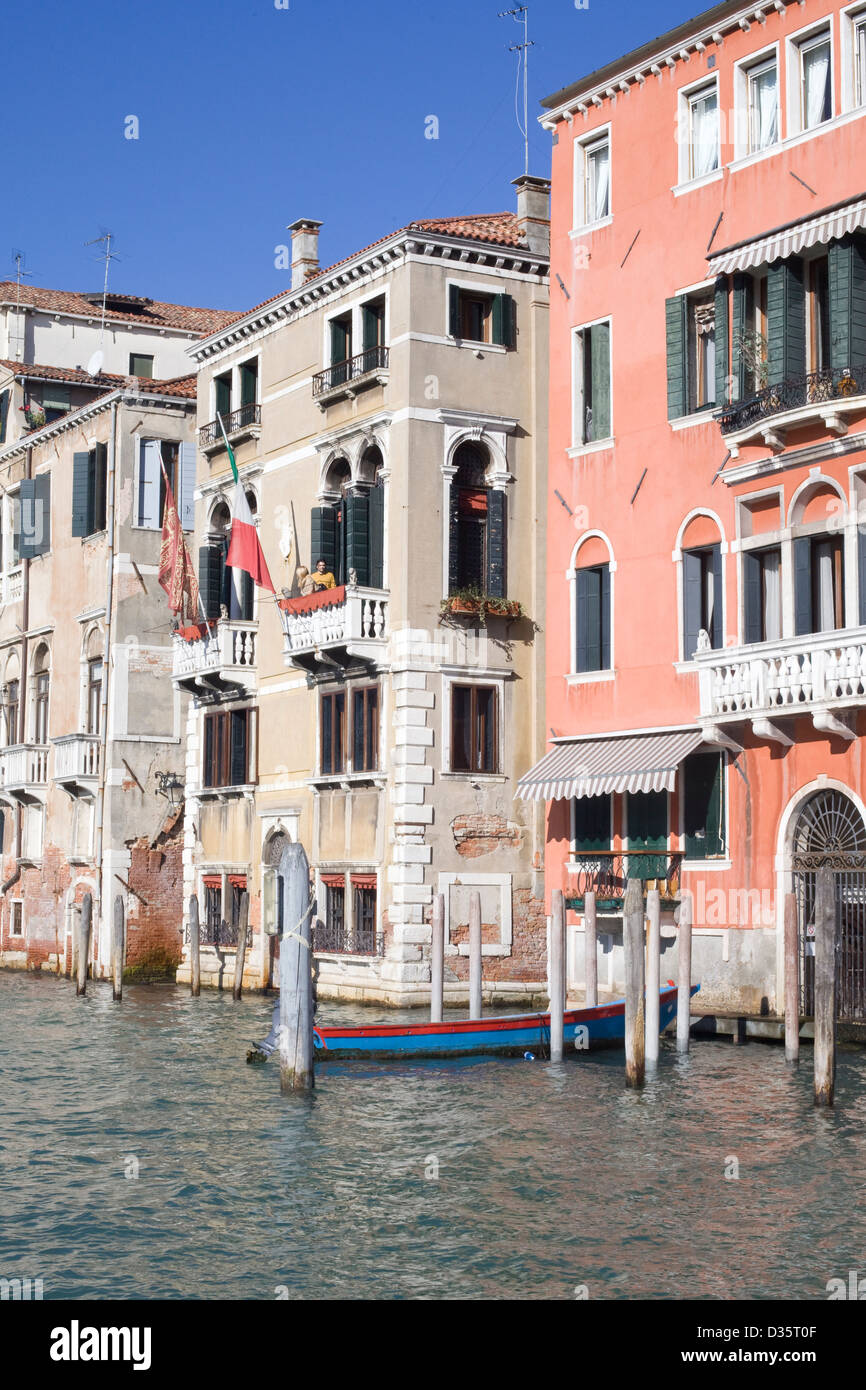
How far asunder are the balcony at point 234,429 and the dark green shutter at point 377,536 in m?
3.81

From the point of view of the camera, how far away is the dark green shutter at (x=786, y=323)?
60.3 feet

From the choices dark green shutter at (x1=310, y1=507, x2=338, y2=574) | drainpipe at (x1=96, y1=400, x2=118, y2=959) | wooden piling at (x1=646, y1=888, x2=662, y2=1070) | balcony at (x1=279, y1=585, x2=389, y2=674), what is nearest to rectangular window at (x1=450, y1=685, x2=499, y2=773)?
balcony at (x1=279, y1=585, x2=389, y2=674)

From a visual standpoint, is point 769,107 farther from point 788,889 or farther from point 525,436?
point 788,889

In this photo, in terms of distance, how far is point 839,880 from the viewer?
17.9 meters

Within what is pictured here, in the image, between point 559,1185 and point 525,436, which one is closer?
point 559,1185

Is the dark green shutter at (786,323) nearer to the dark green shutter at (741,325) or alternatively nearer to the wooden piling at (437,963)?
the dark green shutter at (741,325)

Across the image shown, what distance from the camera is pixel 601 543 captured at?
2152 cm

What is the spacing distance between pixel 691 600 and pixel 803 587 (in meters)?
1.90

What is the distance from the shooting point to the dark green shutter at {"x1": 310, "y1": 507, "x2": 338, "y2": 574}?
81.8 feet

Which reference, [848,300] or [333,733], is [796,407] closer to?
[848,300]
